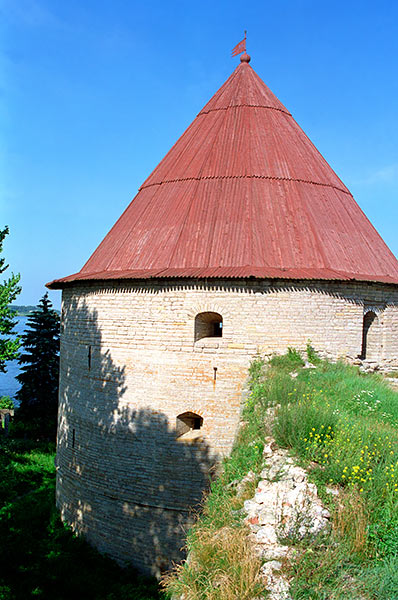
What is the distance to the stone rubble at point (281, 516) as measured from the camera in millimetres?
4312

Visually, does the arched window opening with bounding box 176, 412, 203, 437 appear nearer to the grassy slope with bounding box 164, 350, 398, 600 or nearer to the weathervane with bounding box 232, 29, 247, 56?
the grassy slope with bounding box 164, 350, 398, 600

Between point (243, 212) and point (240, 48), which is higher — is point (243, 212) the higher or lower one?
the lower one

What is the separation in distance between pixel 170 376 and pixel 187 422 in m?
0.99

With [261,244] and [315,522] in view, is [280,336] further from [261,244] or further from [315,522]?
[315,522]

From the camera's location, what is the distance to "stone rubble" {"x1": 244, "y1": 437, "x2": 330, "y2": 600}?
431 cm

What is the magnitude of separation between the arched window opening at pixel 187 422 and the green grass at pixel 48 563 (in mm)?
2813

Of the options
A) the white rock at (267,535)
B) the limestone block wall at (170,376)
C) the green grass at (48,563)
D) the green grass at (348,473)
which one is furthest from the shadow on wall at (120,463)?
the white rock at (267,535)

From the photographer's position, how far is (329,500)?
194 inches

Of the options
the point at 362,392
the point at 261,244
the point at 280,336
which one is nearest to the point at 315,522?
the point at 362,392

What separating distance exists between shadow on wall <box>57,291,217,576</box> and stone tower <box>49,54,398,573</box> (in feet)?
0.09

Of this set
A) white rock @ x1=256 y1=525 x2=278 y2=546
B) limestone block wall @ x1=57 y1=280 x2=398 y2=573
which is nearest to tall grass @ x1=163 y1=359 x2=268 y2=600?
white rock @ x1=256 y1=525 x2=278 y2=546

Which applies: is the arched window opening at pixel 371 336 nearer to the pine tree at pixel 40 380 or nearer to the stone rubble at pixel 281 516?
the stone rubble at pixel 281 516

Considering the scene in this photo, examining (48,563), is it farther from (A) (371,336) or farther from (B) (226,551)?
(A) (371,336)

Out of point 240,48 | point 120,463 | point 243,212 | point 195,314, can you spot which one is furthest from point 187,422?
point 240,48
